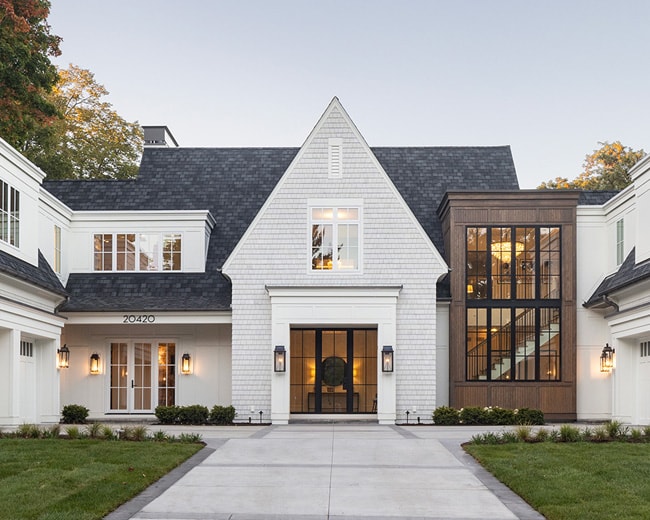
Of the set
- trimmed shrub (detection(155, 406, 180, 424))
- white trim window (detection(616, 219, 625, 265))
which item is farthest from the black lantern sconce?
white trim window (detection(616, 219, 625, 265))

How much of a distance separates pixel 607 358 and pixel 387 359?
20.7 ft

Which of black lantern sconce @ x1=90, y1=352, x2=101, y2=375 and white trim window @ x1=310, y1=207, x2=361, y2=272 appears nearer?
white trim window @ x1=310, y1=207, x2=361, y2=272

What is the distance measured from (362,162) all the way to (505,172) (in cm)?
648

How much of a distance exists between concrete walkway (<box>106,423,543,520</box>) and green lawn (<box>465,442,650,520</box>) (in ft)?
0.85

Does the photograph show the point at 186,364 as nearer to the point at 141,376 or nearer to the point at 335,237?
the point at 141,376

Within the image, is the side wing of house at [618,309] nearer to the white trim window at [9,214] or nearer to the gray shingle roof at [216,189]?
the gray shingle roof at [216,189]

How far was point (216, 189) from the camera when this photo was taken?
2756cm

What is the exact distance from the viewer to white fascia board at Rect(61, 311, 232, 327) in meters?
23.9

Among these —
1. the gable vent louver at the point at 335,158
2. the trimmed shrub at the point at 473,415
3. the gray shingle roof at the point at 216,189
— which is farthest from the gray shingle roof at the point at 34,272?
the trimmed shrub at the point at 473,415

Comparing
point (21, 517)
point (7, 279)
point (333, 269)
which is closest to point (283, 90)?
point (333, 269)

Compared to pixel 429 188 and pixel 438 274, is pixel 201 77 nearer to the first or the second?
pixel 429 188

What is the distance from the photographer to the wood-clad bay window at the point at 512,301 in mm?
23609

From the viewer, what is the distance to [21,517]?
28.5 feet

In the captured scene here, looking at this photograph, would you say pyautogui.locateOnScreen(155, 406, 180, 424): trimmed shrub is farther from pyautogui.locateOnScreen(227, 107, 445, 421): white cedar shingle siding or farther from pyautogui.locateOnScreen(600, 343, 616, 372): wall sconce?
pyautogui.locateOnScreen(600, 343, 616, 372): wall sconce
